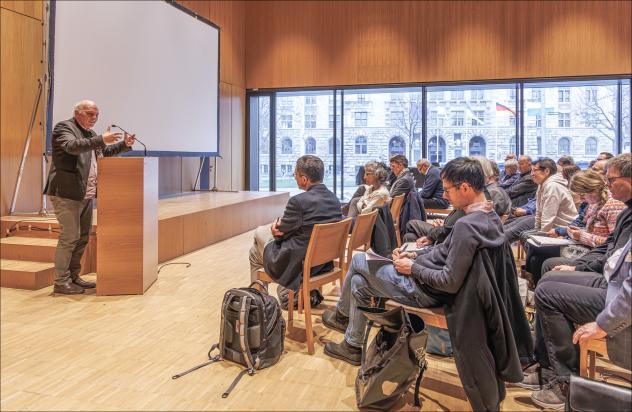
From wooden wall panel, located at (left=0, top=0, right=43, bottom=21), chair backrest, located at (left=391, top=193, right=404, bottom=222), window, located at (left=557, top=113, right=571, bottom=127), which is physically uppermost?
window, located at (left=557, top=113, right=571, bottom=127)

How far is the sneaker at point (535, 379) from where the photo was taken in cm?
222

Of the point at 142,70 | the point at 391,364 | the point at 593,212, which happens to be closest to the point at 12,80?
the point at 391,364

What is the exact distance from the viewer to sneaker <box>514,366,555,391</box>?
87.4 inches

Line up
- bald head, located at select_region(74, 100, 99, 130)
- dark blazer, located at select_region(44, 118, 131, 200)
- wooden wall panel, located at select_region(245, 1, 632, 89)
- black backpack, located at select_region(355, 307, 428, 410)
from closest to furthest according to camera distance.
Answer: black backpack, located at select_region(355, 307, 428, 410) < bald head, located at select_region(74, 100, 99, 130) < dark blazer, located at select_region(44, 118, 131, 200) < wooden wall panel, located at select_region(245, 1, 632, 89)

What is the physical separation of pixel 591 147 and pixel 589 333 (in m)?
7.93

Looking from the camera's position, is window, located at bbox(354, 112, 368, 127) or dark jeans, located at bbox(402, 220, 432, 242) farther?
window, located at bbox(354, 112, 368, 127)

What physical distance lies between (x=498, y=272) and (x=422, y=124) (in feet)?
24.3

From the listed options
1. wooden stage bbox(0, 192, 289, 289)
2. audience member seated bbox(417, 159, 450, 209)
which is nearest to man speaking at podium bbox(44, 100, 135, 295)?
wooden stage bbox(0, 192, 289, 289)

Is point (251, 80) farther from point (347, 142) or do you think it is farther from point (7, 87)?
point (7, 87)

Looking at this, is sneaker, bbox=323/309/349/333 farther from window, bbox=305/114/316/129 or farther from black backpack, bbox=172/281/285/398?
window, bbox=305/114/316/129

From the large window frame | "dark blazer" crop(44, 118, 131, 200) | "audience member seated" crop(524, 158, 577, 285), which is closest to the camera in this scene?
"dark blazer" crop(44, 118, 131, 200)

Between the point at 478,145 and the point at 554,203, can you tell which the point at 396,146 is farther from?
the point at 554,203

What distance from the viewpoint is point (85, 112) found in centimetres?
261

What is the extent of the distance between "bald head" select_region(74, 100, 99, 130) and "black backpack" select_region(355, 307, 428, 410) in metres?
1.72
